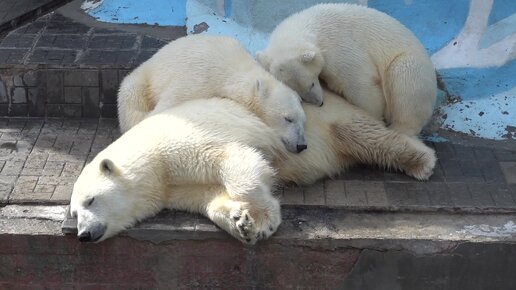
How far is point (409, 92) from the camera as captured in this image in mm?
4430

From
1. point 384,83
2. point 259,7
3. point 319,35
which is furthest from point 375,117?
point 259,7

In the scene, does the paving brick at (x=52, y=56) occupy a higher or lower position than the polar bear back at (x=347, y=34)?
lower

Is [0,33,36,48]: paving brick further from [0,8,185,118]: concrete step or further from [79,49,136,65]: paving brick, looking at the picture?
[79,49,136,65]: paving brick

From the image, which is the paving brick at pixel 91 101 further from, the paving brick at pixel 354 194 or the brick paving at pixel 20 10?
the paving brick at pixel 354 194

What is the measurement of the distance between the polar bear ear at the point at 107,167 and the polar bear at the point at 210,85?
67cm

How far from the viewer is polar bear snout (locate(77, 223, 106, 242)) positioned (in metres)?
3.72

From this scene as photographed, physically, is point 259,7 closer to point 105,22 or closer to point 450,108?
point 105,22

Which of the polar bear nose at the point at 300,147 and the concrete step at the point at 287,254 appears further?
the polar bear nose at the point at 300,147

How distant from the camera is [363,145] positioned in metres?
4.44

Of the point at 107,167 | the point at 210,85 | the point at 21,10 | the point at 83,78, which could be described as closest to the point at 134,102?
the point at 210,85

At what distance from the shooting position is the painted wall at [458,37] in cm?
510

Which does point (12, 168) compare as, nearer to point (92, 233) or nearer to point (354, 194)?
point (92, 233)

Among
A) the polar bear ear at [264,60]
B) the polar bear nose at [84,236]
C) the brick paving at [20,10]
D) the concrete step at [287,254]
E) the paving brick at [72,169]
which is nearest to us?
the polar bear nose at [84,236]

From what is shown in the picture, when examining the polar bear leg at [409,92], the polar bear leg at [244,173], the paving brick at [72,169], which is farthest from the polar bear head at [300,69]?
the paving brick at [72,169]
